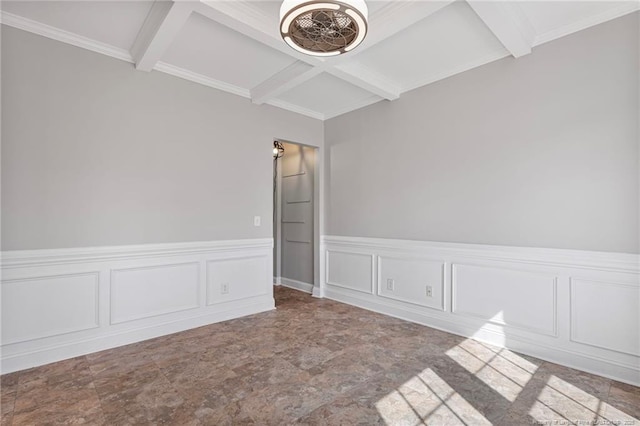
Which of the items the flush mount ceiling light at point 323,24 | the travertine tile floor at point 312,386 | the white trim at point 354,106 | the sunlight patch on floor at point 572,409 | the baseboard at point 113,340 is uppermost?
the white trim at point 354,106

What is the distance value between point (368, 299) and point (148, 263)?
2.56 meters

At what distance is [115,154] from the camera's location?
2852 millimetres

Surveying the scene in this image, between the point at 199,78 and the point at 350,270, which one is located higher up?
the point at 199,78

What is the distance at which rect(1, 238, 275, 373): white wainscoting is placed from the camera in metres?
2.41

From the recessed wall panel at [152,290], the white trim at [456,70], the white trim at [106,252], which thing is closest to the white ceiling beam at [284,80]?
the white trim at [456,70]

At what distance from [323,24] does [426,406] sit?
242cm

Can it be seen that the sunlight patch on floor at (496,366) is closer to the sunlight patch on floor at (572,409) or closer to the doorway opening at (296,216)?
the sunlight patch on floor at (572,409)

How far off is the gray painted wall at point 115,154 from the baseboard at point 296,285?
4.60 feet

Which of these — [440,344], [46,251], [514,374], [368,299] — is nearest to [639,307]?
[514,374]

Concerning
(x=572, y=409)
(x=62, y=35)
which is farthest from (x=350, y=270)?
(x=62, y=35)

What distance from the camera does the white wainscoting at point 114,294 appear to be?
7.89ft

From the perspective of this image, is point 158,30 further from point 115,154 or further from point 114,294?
point 114,294

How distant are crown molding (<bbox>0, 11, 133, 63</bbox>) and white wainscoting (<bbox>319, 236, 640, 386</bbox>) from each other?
10.8 ft

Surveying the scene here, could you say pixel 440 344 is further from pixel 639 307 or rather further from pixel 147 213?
pixel 147 213
